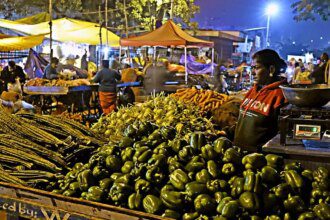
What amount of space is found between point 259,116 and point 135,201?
220 centimetres

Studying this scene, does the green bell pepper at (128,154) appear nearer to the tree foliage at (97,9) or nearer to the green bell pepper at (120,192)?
the green bell pepper at (120,192)

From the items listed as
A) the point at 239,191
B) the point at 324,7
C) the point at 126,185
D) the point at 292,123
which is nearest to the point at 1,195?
the point at 126,185

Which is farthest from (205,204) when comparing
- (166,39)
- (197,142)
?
(166,39)

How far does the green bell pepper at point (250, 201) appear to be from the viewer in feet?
6.40

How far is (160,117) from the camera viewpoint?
15.6 ft

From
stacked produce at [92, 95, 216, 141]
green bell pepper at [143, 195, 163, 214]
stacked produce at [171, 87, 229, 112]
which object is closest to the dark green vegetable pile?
green bell pepper at [143, 195, 163, 214]

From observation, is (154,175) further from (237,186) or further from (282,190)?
(282,190)

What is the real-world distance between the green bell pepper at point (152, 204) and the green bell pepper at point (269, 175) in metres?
0.56

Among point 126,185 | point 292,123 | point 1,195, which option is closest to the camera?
point 126,185

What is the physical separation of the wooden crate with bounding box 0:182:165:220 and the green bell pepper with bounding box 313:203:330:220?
2.48 ft

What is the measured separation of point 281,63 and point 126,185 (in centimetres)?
251

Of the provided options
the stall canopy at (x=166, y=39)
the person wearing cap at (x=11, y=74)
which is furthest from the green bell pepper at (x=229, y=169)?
the person wearing cap at (x=11, y=74)

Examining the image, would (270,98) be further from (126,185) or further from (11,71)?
(11,71)

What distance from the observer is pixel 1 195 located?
2.44 meters
